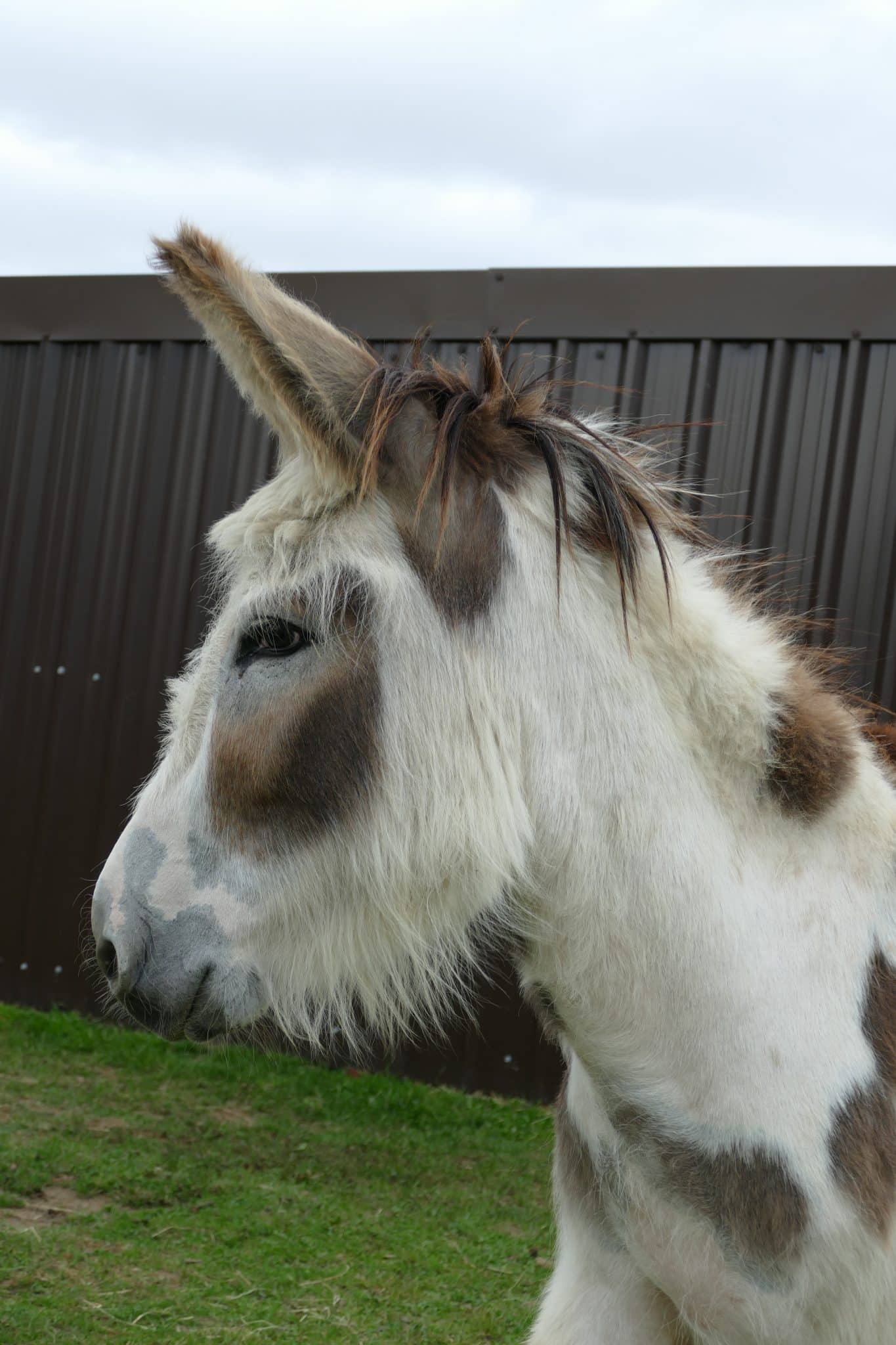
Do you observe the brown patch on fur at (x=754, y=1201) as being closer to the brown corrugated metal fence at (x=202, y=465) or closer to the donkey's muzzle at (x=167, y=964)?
the donkey's muzzle at (x=167, y=964)

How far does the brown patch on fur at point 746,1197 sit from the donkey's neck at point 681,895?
0.16ft

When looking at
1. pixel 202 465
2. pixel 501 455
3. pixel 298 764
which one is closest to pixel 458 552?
pixel 501 455

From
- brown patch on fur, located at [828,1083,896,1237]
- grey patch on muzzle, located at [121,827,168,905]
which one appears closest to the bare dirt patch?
grey patch on muzzle, located at [121,827,168,905]

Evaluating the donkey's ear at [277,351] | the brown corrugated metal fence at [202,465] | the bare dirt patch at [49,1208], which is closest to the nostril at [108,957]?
the donkey's ear at [277,351]

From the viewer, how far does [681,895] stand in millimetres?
1691

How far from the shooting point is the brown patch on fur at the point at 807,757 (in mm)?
1790

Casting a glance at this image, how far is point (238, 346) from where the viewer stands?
1617 mm

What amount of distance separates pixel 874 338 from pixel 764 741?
3860 mm

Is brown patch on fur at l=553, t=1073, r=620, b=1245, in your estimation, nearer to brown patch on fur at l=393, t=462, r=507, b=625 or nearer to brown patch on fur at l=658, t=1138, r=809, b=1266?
brown patch on fur at l=658, t=1138, r=809, b=1266

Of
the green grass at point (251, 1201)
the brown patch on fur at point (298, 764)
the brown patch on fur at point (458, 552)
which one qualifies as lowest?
the green grass at point (251, 1201)

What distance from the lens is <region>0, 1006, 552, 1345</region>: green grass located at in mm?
3396

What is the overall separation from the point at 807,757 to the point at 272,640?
860mm

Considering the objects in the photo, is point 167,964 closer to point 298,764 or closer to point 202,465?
point 298,764

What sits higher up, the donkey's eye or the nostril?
the donkey's eye
